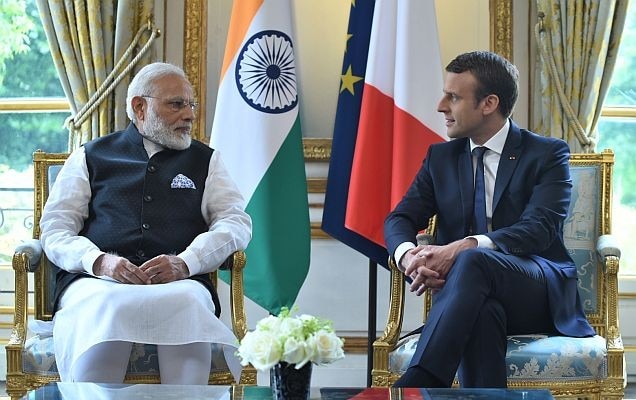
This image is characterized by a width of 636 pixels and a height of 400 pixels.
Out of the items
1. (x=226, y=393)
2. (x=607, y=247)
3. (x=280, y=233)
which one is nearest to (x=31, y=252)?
(x=280, y=233)

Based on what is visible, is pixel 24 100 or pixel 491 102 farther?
pixel 24 100

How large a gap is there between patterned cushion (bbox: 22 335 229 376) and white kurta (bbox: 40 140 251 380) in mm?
38

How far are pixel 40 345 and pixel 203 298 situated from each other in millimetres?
529

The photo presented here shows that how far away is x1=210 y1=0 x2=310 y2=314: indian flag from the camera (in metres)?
4.10

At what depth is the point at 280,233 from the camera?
4.12 meters

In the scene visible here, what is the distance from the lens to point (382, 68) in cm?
411

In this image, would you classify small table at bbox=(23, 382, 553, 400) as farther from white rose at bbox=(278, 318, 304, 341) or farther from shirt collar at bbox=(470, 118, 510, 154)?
shirt collar at bbox=(470, 118, 510, 154)

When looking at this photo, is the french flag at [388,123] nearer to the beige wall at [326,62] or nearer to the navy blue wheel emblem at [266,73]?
the navy blue wheel emblem at [266,73]

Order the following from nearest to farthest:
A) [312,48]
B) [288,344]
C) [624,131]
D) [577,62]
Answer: [288,344], [577,62], [312,48], [624,131]

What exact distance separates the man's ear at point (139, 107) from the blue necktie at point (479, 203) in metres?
1.20

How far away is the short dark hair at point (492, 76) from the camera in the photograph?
3.52 m

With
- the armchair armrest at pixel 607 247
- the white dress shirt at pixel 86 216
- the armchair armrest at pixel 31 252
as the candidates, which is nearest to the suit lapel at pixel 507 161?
the armchair armrest at pixel 607 247

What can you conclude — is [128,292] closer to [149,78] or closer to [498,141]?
[149,78]

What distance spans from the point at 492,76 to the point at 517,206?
47 cm
